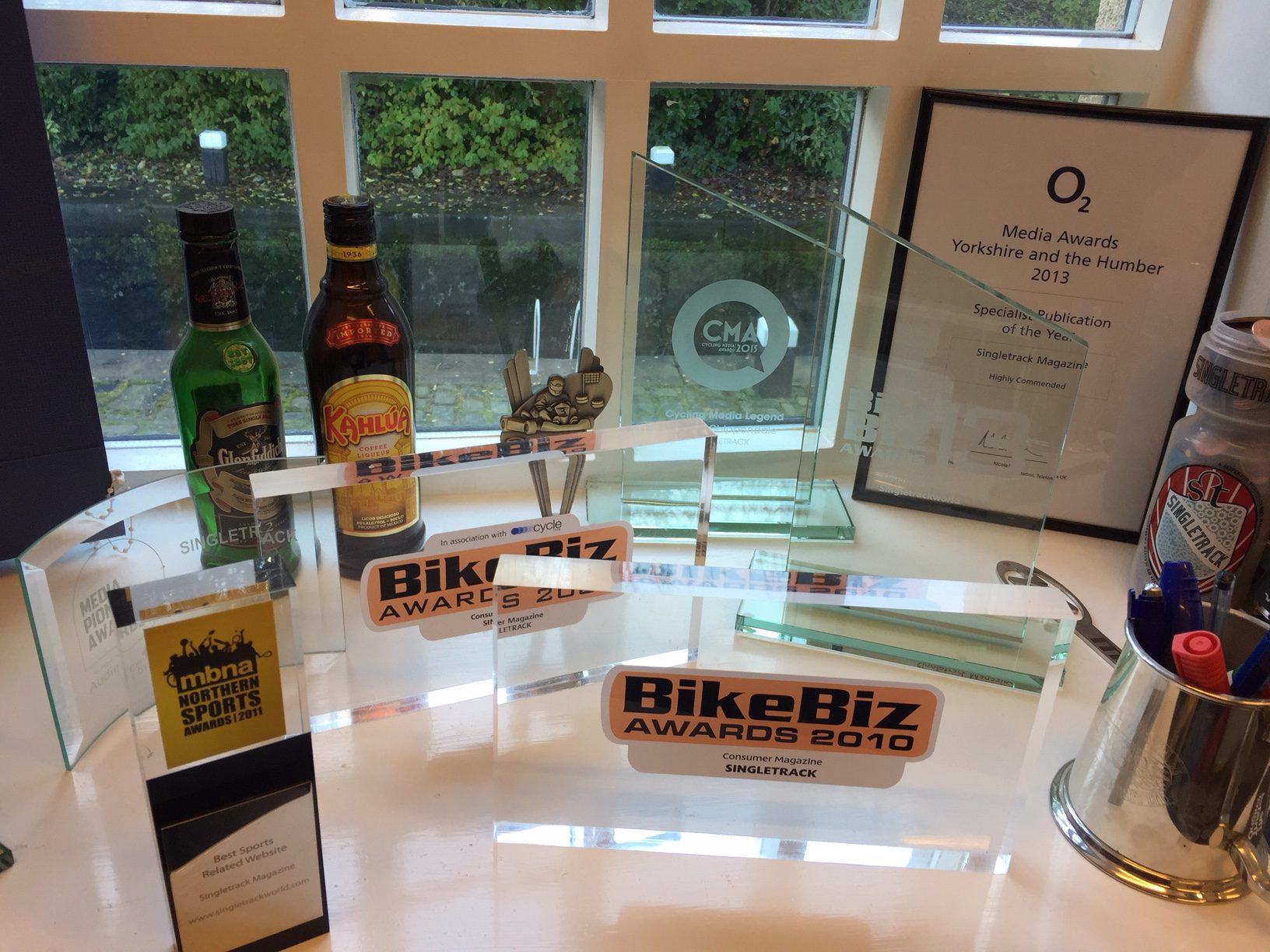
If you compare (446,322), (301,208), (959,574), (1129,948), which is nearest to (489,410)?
(446,322)

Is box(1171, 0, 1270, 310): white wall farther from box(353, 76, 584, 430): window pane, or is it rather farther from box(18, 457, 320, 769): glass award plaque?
box(18, 457, 320, 769): glass award plaque

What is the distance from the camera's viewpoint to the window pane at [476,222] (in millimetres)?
1097

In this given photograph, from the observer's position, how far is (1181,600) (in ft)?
2.45

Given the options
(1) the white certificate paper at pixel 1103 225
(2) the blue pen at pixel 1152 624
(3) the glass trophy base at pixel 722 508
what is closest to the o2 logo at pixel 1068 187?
(1) the white certificate paper at pixel 1103 225

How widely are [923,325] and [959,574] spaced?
0.74 feet

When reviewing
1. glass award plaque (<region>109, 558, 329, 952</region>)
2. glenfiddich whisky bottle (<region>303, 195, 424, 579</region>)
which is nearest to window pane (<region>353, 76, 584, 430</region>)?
glenfiddich whisky bottle (<region>303, 195, 424, 579</region>)

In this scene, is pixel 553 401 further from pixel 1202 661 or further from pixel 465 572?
pixel 1202 661

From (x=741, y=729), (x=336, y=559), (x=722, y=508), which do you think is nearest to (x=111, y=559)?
(x=336, y=559)

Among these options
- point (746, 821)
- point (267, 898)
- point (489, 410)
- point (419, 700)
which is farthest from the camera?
point (489, 410)

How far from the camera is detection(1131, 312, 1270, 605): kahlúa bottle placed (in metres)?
0.92

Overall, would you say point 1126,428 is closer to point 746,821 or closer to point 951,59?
point 951,59

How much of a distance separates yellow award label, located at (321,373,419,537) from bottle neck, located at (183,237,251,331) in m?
0.10

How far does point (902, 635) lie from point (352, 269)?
536 mm

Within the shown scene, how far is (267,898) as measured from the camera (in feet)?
2.15
